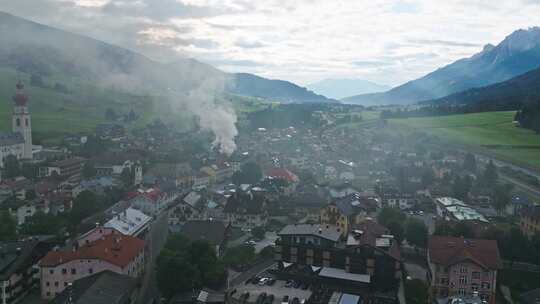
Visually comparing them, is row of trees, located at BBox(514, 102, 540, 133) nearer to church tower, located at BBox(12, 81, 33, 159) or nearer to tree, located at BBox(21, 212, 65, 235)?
tree, located at BBox(21, 212, 65, 235)

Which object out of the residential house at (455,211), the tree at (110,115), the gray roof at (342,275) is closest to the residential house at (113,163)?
the residential house at (455,211)

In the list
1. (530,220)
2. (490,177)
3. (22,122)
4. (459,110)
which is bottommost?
(530,220)

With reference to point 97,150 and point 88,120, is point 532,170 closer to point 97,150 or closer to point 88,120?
point 97,150

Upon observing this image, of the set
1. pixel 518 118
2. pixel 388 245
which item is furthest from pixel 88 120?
pixel 388 245

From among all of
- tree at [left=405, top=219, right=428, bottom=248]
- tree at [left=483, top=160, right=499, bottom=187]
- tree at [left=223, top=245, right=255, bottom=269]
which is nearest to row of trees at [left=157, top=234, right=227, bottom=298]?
tree at [left=223, top=245, right=255, bottom=269]

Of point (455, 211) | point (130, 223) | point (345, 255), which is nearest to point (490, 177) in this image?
point (455, 211)

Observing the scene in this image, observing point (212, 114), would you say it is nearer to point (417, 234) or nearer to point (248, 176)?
point (248, 176)

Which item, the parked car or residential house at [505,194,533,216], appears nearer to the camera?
the parked car
